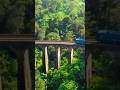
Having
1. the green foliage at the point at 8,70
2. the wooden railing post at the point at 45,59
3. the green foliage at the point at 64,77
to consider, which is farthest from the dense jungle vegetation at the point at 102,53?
the green foliage at the point at 8,70

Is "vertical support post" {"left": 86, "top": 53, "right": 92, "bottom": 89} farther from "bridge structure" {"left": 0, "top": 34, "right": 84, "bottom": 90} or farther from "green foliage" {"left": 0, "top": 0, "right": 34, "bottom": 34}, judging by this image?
"green foliage" {"left": 0, "top": 0, "right": 34, "bottom": 34}

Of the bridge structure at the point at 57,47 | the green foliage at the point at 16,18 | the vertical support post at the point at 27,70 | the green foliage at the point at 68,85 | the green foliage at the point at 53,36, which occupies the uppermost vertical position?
the green foliage at the point at 16,18

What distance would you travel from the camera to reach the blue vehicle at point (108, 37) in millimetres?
2020

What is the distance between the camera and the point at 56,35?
210 cm

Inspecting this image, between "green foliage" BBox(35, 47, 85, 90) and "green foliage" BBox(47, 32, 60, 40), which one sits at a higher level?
"green foliage" BBox(47, 32, 60, 40)

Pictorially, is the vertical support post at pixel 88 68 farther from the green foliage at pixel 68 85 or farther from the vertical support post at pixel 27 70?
the vertical support post at pixel 27 70

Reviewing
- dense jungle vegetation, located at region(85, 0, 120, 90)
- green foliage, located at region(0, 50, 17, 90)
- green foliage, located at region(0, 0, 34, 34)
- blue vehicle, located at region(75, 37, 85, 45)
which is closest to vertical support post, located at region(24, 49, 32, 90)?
green foliage, located at region(0, 50, 17, 90)

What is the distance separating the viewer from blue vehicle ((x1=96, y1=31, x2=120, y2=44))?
202 cm

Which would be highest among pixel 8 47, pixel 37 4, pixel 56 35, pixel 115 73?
pixel 37 4

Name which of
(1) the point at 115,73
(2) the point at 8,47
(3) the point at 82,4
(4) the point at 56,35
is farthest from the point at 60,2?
(1) the point at 115,73

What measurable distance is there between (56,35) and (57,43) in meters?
0.09

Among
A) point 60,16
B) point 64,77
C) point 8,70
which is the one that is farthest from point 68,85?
point 60,16

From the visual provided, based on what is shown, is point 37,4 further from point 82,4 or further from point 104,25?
point 104,25

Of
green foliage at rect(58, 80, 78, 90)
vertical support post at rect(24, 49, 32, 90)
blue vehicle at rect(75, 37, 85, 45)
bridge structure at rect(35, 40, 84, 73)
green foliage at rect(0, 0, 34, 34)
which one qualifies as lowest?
green foliage at rect(58, 80, 78, 90)
